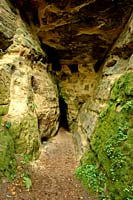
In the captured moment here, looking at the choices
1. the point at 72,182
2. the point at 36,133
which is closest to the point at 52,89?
the point at 36,133

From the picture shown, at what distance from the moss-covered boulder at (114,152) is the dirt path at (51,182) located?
418mm

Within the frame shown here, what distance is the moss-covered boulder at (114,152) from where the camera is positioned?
612 cm

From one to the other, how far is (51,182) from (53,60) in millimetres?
8809

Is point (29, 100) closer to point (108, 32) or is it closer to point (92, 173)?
point (92, 173)

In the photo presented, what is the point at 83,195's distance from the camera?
665 centimetres

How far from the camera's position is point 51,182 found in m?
7.21

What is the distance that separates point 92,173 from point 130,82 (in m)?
3.26

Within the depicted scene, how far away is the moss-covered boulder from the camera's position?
6.12 metres

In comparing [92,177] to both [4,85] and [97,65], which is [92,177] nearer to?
[4,85]

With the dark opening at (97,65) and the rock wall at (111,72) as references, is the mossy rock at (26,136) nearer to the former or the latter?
the rock wall at (111,72)

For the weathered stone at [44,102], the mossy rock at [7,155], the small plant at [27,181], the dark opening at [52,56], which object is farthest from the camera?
the dark opening at [52,56]

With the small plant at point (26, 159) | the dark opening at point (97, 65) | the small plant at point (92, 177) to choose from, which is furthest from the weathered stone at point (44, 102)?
the small plant at point (92, 177)

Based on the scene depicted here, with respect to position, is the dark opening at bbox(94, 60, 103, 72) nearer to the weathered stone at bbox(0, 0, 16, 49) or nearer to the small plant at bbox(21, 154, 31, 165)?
the weathered stone at bbox(0, 0, 16, 49)

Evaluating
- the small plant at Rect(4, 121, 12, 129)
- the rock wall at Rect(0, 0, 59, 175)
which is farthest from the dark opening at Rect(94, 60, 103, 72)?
the small plant at Rect(4, 121, 12, 129)
